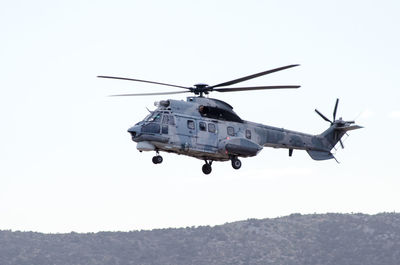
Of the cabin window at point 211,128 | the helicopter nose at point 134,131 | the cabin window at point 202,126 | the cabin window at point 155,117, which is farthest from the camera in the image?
the cabin window at point 211,128

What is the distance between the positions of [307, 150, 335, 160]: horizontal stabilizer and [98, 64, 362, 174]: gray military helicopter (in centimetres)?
340

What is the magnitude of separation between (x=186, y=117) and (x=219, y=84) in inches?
122

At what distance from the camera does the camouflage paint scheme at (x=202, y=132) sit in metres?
54.8

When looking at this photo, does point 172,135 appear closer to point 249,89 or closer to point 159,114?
point 159,114

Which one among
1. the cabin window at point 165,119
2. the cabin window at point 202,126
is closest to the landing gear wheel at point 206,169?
the cabin window at point 202,126

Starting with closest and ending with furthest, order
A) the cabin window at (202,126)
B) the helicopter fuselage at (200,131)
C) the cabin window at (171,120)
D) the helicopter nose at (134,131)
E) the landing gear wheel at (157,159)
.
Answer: the helicopter nose at (134,131) → the landing gear wheel at (157,159) → the helicopter fuselage at (200,131) → the cabin window at (171,120) → the cabin window at (202,126)

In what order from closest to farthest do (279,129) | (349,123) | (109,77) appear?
(109,77) < (279,129) < (349,123)

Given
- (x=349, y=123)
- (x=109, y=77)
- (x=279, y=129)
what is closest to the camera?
(x=109, y=77)

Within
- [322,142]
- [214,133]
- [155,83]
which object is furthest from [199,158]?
[322,142]

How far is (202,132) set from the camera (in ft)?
185

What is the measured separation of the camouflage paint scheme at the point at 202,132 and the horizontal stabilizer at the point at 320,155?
349 cm

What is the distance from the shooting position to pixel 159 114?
55.6 m

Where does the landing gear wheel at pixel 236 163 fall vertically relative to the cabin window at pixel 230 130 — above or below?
below

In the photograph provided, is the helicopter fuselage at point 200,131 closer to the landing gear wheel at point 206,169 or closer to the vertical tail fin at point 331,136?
the landing gear wheel at point 206,169
